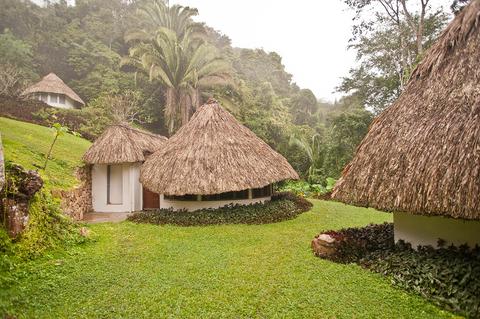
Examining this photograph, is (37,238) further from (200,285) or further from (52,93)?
(52,93)

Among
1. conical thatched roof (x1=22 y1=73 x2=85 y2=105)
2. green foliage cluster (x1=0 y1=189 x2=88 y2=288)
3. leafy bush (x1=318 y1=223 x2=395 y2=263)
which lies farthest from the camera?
conical thatched roof (x1=22 y1=73 x2=85 y2=105)

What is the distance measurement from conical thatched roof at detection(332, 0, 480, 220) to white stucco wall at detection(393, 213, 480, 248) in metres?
0.98

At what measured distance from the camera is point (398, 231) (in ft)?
20.8

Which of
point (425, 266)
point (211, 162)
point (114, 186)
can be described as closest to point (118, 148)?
point (114, 186)

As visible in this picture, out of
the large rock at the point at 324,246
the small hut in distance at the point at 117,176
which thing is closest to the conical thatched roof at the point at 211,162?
the small hut in distance at the point at 117,176

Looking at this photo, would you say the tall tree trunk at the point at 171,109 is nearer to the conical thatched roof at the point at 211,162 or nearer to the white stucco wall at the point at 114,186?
the white stucco wall at the point at 114,186

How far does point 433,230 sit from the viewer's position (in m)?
5.66

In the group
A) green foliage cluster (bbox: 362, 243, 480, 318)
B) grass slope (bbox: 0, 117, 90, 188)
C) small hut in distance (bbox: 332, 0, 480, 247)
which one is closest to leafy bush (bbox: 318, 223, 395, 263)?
green foliage cluster (bbox: 362, 243, 480, 318)

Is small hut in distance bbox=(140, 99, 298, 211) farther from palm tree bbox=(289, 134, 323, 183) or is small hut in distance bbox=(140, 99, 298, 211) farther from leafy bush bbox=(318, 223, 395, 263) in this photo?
palm tree bbox=(289, 134, 323, 183)

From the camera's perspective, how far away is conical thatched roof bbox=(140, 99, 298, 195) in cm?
971

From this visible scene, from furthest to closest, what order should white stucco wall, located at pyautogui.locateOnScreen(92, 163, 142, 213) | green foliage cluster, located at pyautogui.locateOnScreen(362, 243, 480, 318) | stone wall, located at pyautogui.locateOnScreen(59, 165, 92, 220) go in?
white stucco wall, located at pyautogui.locateOnScreen(92, 163, 142, 213) < stone wall, located at pyautogui.locateOnScreen(59, 165, 92, 220) < green foliage cluster, located at pyautogui.locateOnScreen(362, 243, 480, 318)

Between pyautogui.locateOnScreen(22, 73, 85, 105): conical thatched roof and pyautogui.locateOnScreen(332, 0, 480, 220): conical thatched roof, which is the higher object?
pyautogui.locateOnScreen(22, 73, 85, 105): conical thatched roof

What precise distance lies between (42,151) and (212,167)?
6246 millimetres

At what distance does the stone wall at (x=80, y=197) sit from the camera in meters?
9.38
